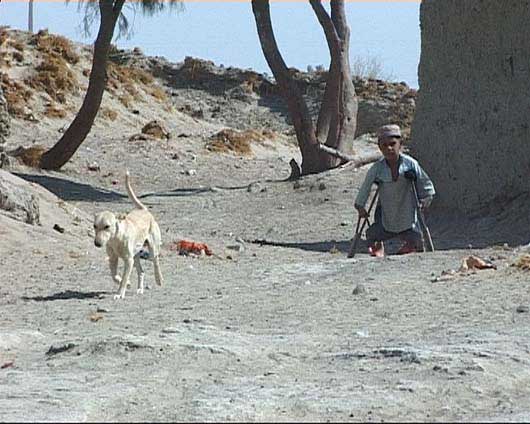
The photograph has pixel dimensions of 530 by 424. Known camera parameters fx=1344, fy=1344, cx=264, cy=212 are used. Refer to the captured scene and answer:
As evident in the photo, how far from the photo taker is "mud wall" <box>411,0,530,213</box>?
17375 mm

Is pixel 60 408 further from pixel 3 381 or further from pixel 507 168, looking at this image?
pixel 507 168

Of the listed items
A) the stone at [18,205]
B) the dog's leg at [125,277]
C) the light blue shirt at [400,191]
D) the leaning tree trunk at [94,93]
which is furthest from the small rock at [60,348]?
the leaning tree trunk at [94,93]

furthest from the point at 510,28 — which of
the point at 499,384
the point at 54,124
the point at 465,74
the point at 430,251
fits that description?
the point at 54,124

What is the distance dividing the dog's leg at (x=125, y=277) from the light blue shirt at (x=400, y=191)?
11.2ft

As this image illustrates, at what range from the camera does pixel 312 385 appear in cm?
738

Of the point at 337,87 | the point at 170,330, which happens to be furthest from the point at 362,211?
the point at 337,87

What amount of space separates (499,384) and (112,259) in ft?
16.3

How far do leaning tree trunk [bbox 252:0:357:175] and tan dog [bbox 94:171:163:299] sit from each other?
44.3 ft

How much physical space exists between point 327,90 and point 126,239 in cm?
1565

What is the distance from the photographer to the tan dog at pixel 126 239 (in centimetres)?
1112

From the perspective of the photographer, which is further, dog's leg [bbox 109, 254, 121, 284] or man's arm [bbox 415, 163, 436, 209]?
man's arm [bbox 415, 163, 436, 209]

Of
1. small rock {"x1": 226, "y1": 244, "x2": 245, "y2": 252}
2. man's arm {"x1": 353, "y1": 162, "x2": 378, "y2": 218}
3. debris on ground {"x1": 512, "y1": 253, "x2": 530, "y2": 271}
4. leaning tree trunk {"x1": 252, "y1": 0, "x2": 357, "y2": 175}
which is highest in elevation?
leaning tree trunk {"x1": 252, "y1": 0, "x2": 357, "y2": 175}

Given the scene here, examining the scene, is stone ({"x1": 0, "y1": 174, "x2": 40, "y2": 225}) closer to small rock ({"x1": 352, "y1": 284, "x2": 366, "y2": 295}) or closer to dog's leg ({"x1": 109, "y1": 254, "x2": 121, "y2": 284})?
dog's leg ({"x1": 109, "y1": 254, "x2": 121, "y2": 284})

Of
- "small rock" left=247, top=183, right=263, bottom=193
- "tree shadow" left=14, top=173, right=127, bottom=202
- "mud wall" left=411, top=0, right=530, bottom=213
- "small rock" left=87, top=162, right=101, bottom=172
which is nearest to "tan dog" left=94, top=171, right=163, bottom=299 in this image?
"mud wall" left=411, top=0, right=530, bottom=213
